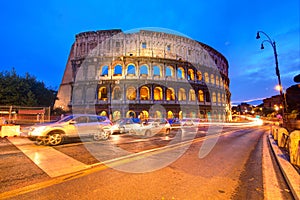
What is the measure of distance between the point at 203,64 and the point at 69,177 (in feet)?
126

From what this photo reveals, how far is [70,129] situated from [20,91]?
22478mm

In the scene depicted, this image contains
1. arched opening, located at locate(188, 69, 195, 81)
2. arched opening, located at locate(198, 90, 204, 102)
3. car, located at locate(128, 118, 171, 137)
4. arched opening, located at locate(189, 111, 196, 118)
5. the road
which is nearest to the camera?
the road

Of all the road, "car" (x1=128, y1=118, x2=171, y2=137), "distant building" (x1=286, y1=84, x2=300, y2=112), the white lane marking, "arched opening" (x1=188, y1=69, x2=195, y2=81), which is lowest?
the white lane marking

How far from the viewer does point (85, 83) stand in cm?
3155

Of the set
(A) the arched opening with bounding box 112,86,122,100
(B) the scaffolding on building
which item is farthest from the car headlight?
(A) the arched opening with bounding box 112,86,122,100

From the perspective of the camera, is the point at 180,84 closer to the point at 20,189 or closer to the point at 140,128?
the point at 140,128

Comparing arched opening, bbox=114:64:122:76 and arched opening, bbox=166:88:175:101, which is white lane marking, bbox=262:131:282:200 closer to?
arched opening, bbox=166:88:175:101

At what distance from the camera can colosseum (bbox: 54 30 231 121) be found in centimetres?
3058

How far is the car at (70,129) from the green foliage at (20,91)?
20278 millimetres

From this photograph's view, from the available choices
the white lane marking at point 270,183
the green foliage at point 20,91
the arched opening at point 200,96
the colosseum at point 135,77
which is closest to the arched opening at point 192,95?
the colosseum at point 135,77

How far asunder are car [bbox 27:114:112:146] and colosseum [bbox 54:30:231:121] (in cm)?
1924

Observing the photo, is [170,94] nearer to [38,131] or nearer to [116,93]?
[116,93]

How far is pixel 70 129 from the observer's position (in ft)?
28.9

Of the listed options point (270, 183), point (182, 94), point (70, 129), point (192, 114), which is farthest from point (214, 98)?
point (270, 183)
